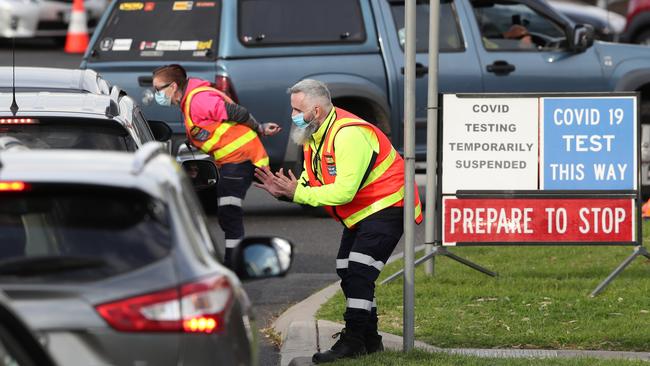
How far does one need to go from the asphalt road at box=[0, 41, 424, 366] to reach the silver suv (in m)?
3.54

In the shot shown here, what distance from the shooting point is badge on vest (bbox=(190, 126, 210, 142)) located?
37.9ft

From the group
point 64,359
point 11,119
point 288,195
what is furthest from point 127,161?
point 288,195

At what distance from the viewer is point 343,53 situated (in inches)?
565

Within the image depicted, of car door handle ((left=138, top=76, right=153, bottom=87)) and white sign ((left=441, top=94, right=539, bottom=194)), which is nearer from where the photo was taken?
white sign ((left=441, top=94, right=539, bottom=194))

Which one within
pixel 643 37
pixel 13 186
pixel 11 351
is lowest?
pixel 11 351

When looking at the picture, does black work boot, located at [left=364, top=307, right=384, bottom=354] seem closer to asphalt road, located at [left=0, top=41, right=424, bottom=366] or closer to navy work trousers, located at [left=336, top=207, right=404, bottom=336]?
navy work trousers, located at [left=336, top=207, right=404, bottom=336]

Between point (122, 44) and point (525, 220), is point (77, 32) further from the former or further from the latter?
point (525, 220)

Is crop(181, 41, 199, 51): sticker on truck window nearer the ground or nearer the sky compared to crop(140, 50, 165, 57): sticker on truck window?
nearer the sky

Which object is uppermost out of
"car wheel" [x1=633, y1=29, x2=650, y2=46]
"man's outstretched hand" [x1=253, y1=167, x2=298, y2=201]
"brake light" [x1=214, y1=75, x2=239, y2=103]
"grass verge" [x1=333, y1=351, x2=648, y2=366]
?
"car wheel" [x1=633, y1=29, x2=650, y2=46]

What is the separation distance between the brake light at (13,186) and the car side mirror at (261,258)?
3.09 feet

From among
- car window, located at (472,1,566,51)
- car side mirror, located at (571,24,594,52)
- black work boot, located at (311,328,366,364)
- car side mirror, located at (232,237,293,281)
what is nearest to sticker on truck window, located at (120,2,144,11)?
car window, located at (472,1,566,51)

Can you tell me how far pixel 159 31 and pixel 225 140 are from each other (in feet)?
9.65

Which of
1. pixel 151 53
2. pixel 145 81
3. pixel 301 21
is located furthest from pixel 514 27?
pixel 145 81

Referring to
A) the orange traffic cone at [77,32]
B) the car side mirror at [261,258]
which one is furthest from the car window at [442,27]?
the orange traffic cone at [77,32]
